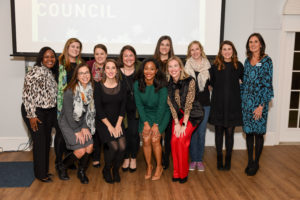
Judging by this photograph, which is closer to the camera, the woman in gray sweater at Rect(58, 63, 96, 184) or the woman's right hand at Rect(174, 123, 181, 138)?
the woman in gray sweater at Rect(58, 63, 96, 184)

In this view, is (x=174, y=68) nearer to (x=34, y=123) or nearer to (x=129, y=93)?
(x=129, y=93)

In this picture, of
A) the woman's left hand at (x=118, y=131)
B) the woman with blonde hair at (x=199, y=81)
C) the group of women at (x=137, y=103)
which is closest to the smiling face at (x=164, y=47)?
the group of women at (x=137, y=103)

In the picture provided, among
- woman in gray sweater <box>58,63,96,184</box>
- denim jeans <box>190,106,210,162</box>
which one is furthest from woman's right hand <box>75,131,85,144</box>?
denim jeans <box>190,106,210,162</box>

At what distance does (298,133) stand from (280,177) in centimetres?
175

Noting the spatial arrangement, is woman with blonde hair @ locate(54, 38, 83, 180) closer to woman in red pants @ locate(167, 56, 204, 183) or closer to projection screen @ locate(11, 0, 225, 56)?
projection screen @ locate(11, 0, 225, 56)

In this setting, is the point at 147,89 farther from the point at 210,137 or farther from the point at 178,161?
the point at 210,137

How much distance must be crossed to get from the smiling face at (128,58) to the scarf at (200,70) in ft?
2.21

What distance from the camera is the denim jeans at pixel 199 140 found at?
11.3ft

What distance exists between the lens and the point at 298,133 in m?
4.71

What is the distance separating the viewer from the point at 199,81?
331 cm

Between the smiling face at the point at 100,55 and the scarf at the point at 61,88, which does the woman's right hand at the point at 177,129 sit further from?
the scarf at the point at 61,88

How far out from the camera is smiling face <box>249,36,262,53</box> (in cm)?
321

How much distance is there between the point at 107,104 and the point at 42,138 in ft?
2.60

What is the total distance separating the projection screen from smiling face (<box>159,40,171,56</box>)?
30.8 inches
